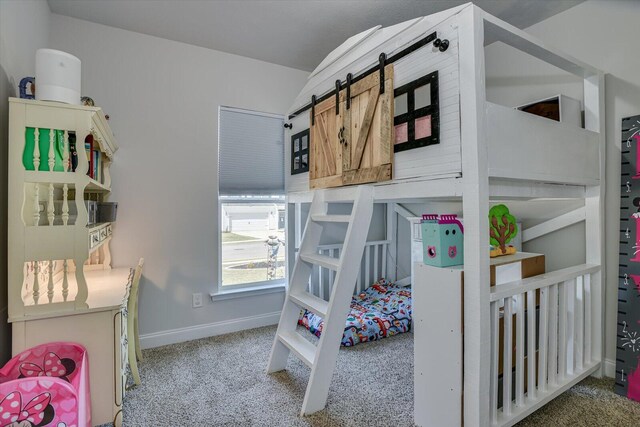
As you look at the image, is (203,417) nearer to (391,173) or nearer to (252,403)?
(252,403)

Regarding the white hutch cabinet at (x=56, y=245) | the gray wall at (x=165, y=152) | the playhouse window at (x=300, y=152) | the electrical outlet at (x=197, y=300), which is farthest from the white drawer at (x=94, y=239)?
the playhouse window at (x=300, y=152)

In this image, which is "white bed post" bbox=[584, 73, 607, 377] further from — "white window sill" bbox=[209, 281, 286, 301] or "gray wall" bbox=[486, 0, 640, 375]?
"white window sill" bbox=[209, 281, 286, 301]

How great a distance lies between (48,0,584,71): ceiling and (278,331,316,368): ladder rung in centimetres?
224

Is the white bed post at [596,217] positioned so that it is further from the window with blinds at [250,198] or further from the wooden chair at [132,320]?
the wooden chair at [132,320]

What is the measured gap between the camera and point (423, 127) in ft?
5.27

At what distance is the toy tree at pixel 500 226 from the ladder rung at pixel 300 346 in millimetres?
1207

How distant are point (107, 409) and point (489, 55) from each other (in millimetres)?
3613

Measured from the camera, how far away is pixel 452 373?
1.47m

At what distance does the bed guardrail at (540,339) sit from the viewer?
5.11 ft

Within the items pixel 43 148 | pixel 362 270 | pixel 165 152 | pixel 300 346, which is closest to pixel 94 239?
pixel 43 148

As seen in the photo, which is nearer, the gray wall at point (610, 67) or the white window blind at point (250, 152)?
the gray wall at point (610, 67)

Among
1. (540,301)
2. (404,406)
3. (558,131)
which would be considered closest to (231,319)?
(404,406)

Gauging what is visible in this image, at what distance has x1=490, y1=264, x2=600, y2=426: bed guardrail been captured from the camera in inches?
61.3

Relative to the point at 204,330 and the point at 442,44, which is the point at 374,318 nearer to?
the point at 204,330
